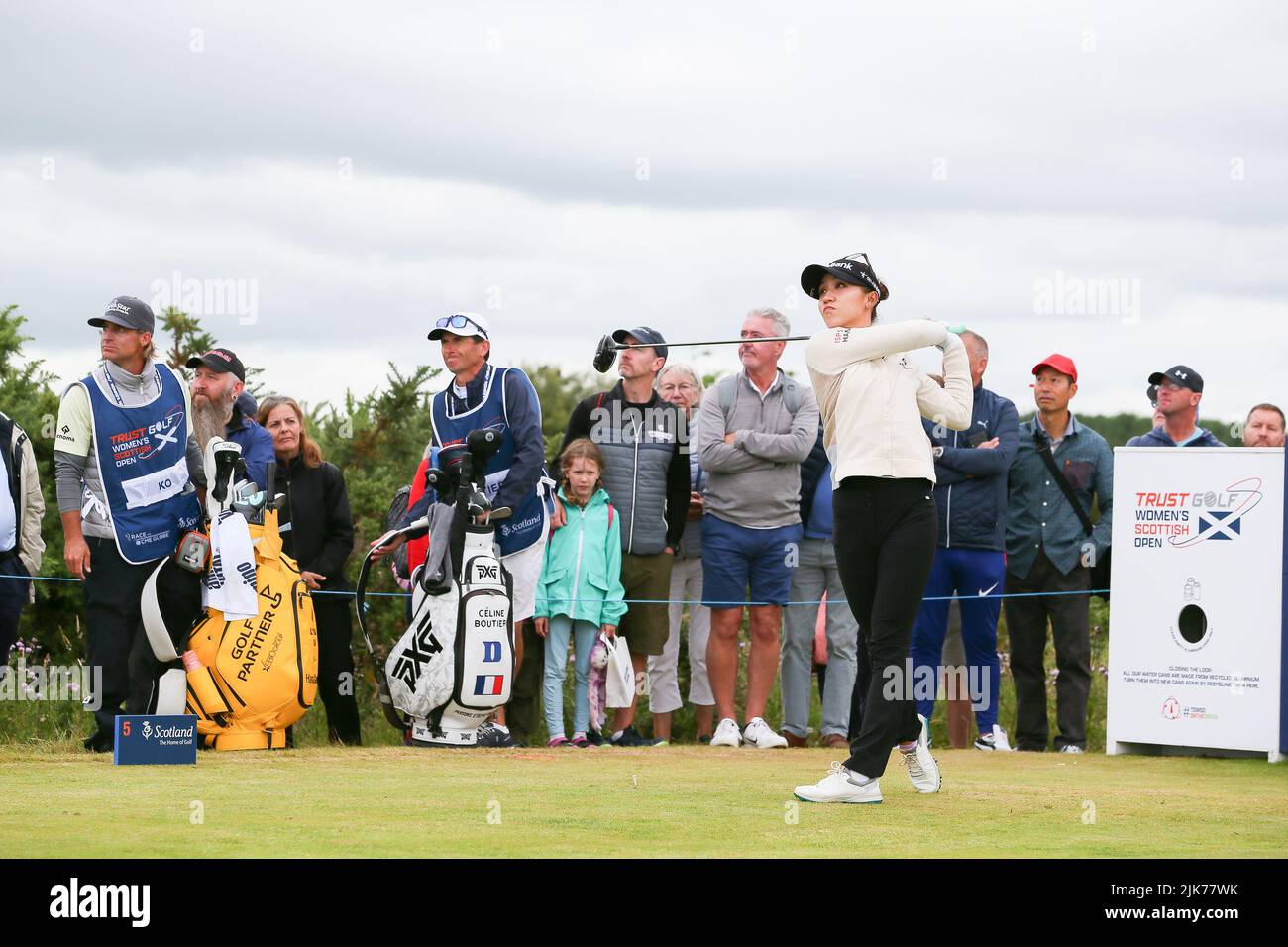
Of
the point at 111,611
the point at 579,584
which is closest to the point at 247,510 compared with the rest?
the point at 111,611

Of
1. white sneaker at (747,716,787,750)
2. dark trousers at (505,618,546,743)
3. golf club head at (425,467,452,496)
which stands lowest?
white sneaker at (747,716,787,750)

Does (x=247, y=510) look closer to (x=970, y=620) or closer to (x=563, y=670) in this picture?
(x=563, y=670)

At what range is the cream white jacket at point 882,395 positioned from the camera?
286 inches

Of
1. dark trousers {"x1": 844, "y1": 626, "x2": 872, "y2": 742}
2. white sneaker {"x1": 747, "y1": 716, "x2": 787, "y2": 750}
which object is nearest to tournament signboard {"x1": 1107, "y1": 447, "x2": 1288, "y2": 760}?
dark trousers {"x1": 844, "y1": 626, "x2": 872, "y2": 742}

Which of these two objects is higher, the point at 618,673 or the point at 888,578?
the point at 888,578

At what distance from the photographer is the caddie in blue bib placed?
9.30 meters

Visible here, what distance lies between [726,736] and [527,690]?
128 cm

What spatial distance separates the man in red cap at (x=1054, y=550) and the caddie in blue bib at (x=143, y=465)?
537 cm

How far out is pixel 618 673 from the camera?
10805 millimetres

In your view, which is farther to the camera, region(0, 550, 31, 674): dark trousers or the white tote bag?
the white tote bag

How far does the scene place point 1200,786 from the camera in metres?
8.69

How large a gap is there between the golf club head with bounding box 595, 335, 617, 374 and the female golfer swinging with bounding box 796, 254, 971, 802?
3161 millimetres
